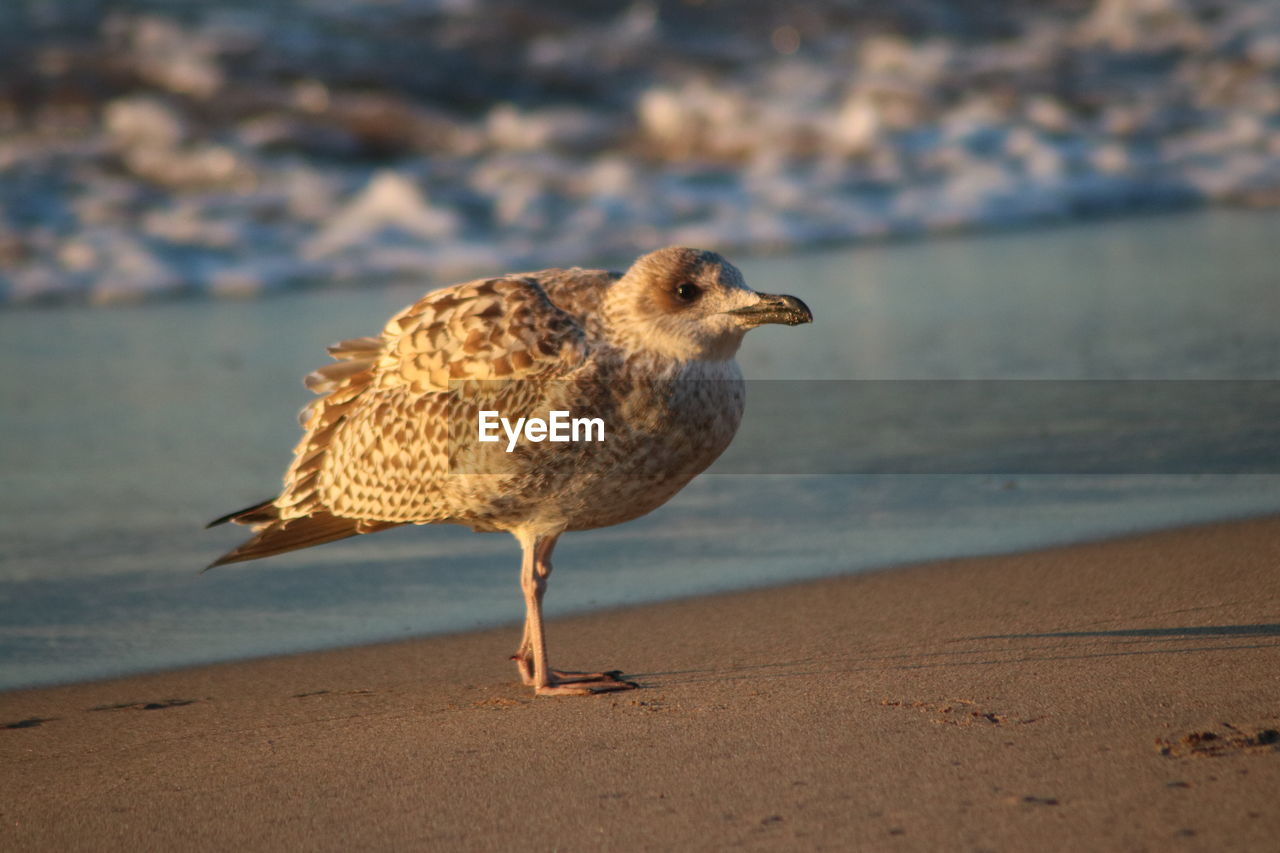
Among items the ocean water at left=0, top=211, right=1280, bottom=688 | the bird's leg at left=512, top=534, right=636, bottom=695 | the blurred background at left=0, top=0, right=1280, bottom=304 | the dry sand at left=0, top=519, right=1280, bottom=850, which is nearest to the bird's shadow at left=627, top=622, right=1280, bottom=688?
the dry sand at left=0, top=519, right=1280, bottom=850

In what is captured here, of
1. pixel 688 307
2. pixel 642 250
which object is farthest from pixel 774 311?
pixel 642 250

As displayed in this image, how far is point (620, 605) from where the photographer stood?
16.7 ft

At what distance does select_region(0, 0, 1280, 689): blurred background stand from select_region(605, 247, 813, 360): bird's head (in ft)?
3.09

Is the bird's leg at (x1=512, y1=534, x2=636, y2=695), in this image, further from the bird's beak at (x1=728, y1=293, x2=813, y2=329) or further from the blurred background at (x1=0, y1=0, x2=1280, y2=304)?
the blurred background at (x1=0, y1=0, x2=1280, y2=304)

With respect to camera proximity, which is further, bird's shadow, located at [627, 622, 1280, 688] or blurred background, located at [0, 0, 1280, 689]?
blurred background, located at [0, 0, 1280, 689]

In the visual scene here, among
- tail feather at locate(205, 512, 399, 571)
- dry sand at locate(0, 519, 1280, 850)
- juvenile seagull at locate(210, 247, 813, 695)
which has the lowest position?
dry sand at locate(0, 519, 1280, 850)

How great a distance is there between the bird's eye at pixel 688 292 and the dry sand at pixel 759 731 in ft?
3.26

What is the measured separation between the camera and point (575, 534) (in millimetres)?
5953

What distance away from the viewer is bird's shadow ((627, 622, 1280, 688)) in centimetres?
424

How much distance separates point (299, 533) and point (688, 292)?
1.37m

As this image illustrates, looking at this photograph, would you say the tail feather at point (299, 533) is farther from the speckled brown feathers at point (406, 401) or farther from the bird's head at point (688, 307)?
the bird's head at point (688, 307)

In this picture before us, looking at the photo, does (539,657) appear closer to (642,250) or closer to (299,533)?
(299,533)

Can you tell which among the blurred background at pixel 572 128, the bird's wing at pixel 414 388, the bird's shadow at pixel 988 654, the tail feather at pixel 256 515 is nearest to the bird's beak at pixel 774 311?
the bird's wing at pixel 414 388

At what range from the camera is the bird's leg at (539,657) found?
4.28 metres
